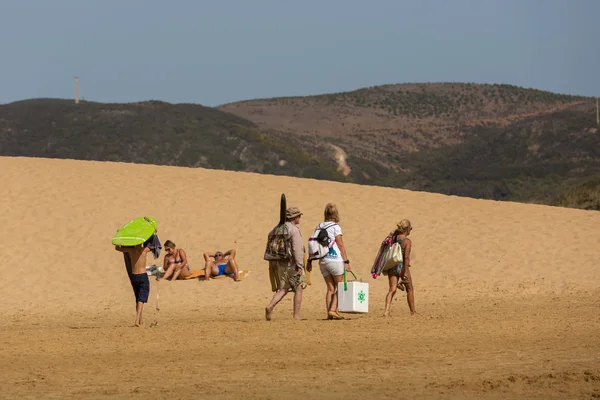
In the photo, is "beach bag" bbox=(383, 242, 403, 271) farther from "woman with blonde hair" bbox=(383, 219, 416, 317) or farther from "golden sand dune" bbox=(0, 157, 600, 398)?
"golden sand dune" bbox=(0, 157, 600, 398)

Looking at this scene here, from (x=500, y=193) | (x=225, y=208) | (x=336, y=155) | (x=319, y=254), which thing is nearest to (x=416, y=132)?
(x=336, y=155)

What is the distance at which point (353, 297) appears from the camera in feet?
49.3

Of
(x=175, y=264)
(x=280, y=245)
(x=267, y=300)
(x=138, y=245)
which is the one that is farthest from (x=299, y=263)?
(x=175, y=264)

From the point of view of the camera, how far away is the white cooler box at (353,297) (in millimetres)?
15023

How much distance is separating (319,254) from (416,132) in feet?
322

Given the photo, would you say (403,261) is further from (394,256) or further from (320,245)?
(320,245)

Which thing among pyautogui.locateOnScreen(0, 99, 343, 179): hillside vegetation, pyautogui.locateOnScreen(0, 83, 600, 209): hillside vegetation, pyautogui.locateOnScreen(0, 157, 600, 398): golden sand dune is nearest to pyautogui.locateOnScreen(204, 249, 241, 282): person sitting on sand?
pyautogui.locateOnScreen(0, 157, 600, 398): golden sand dune

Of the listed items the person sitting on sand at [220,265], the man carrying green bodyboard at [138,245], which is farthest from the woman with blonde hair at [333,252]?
the person sitting on sand at [220,265]

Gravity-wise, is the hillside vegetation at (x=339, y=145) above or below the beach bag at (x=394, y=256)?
above

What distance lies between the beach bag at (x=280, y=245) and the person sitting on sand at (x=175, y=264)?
6.06 metres

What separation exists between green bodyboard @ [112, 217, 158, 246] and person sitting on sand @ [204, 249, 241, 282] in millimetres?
6256

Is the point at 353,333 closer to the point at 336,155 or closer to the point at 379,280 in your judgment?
the point at 379,280

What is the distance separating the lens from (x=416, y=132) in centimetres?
11194

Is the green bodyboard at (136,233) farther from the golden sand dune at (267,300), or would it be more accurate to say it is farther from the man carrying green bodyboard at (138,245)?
the golden sand dune at (267,300)
